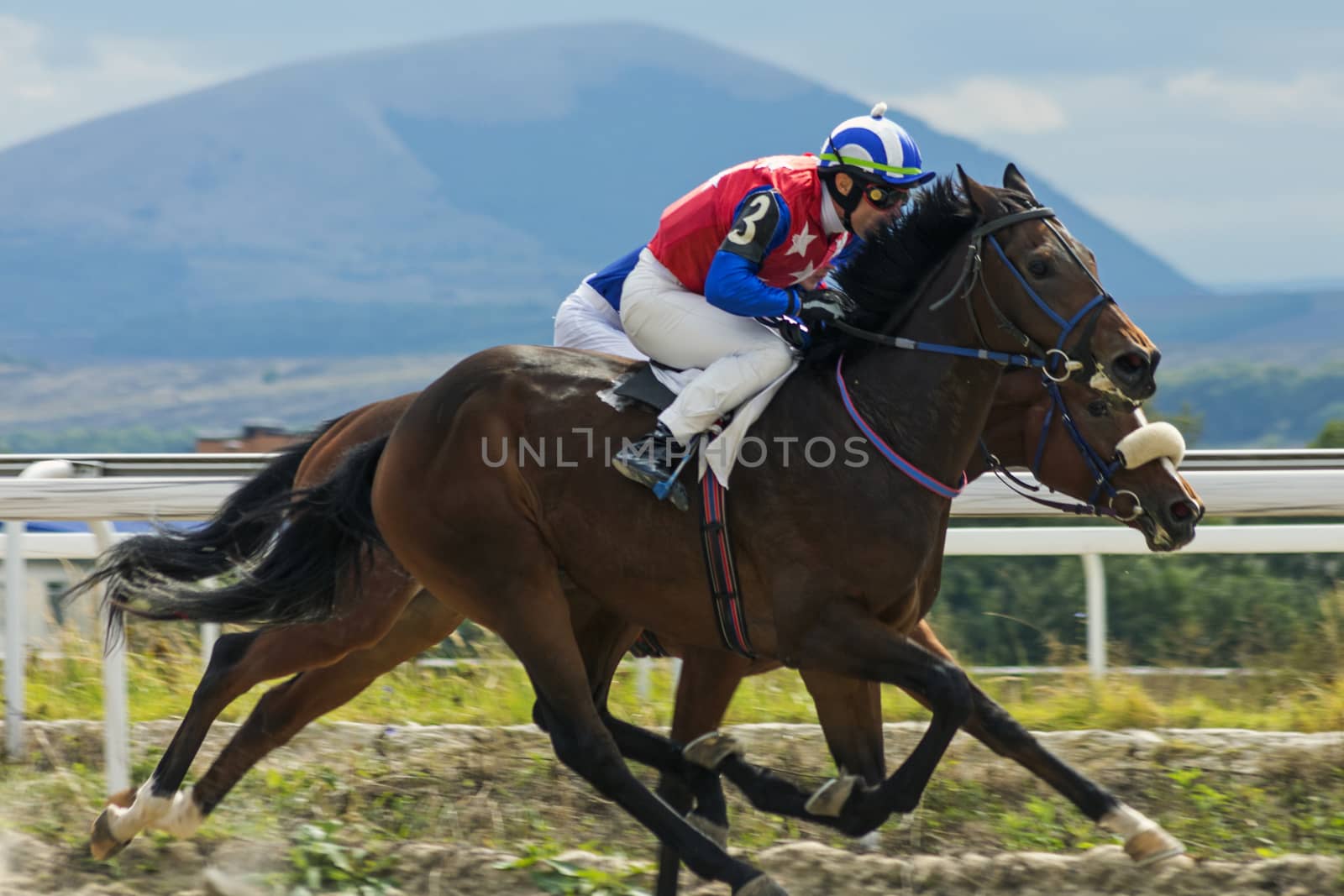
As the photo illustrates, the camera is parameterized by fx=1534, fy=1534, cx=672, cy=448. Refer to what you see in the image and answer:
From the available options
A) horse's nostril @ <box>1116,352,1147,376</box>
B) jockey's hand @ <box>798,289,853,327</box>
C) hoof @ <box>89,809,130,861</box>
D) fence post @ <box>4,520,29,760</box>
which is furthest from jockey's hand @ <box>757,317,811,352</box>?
fence post @ <box>4,520,29,760</box>

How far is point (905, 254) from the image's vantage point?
3.91 m

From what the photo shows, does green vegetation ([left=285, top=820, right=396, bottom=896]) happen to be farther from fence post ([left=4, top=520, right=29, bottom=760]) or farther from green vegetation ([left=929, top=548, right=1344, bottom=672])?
green vegetation ([left=929, top=548, right=1344, bottom=672])

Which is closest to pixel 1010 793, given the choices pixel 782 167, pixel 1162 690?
pixel 1162 690

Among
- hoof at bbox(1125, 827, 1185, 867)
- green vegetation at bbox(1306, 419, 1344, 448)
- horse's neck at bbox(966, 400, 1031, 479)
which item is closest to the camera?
hoof at bbox(1125, 827, 1185, 867)

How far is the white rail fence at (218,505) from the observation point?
15.2 ft

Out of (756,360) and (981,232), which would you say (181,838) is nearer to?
(756,360)

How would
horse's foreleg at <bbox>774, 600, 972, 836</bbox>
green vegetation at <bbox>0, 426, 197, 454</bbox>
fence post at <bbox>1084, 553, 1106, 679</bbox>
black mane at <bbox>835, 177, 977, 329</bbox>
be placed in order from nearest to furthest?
1. horse's foreleg at <bbox>774, 600, 972, 836</bbox>
2. black mane at <bbox>835, 177, 977, 329</bbox>
3. fence post at <bbox>1084, 553, 1106, 679</bbox>
4. green vegetation at <bbox>0, 426, 197, 454</bbox>

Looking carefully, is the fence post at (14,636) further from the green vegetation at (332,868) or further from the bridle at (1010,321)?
the bridle at (1010,321)

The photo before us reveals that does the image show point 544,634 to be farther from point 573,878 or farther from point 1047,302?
point 1047,302

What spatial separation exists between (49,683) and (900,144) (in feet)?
12.2

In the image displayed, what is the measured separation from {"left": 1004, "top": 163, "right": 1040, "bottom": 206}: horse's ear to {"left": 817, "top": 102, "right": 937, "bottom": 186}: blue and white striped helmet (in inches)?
7.4

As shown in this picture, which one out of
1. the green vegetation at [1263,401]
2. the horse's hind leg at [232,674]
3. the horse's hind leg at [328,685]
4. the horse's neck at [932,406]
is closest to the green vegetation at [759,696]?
the horse's hind leg at [328,685]

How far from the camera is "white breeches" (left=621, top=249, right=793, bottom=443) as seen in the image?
3730mm

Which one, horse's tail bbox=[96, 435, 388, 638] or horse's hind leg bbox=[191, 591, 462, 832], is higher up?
horse's tail bbox=[96, 435, 388, 638]
